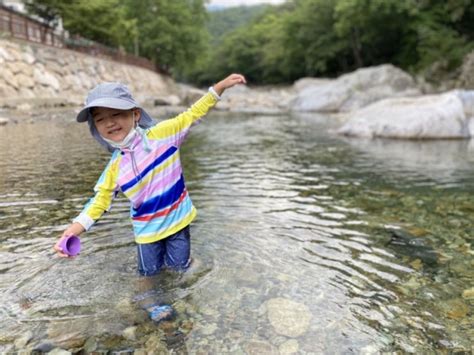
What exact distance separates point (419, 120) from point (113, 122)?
44.2 ft

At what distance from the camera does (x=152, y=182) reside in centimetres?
321

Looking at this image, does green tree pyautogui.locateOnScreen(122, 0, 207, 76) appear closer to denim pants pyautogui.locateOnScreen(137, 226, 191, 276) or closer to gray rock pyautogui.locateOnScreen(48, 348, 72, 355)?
denim pants pyautogui.locateOnScreen(137, 226, 191, 276)

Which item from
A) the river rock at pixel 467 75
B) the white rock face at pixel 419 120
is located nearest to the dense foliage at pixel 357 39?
the river rock at pixel 467 75

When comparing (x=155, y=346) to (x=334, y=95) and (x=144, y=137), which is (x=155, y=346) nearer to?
(x=144, y=137)

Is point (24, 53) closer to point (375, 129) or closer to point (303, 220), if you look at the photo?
point (375, 129)

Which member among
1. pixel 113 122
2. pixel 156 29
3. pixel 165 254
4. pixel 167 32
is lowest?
pixel 165 254

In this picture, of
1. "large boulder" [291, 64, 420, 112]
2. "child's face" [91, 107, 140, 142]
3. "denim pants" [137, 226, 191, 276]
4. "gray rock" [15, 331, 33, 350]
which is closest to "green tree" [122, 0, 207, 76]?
"large boulder" [291, 64, 420, 112]

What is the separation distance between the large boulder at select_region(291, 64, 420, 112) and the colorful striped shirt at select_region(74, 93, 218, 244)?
25487 mm

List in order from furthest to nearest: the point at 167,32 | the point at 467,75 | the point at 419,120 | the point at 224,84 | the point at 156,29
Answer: the point at 167,32
the point at 156,29
the point at 467,75
the point at 419,120
the point at 224,84

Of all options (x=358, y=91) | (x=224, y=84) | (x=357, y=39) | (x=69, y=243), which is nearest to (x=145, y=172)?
(x=69, y=243)

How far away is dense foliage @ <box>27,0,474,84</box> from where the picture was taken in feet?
105

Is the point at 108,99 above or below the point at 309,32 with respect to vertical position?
below

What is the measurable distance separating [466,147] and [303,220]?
9.16m

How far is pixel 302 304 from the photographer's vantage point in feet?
10.9
